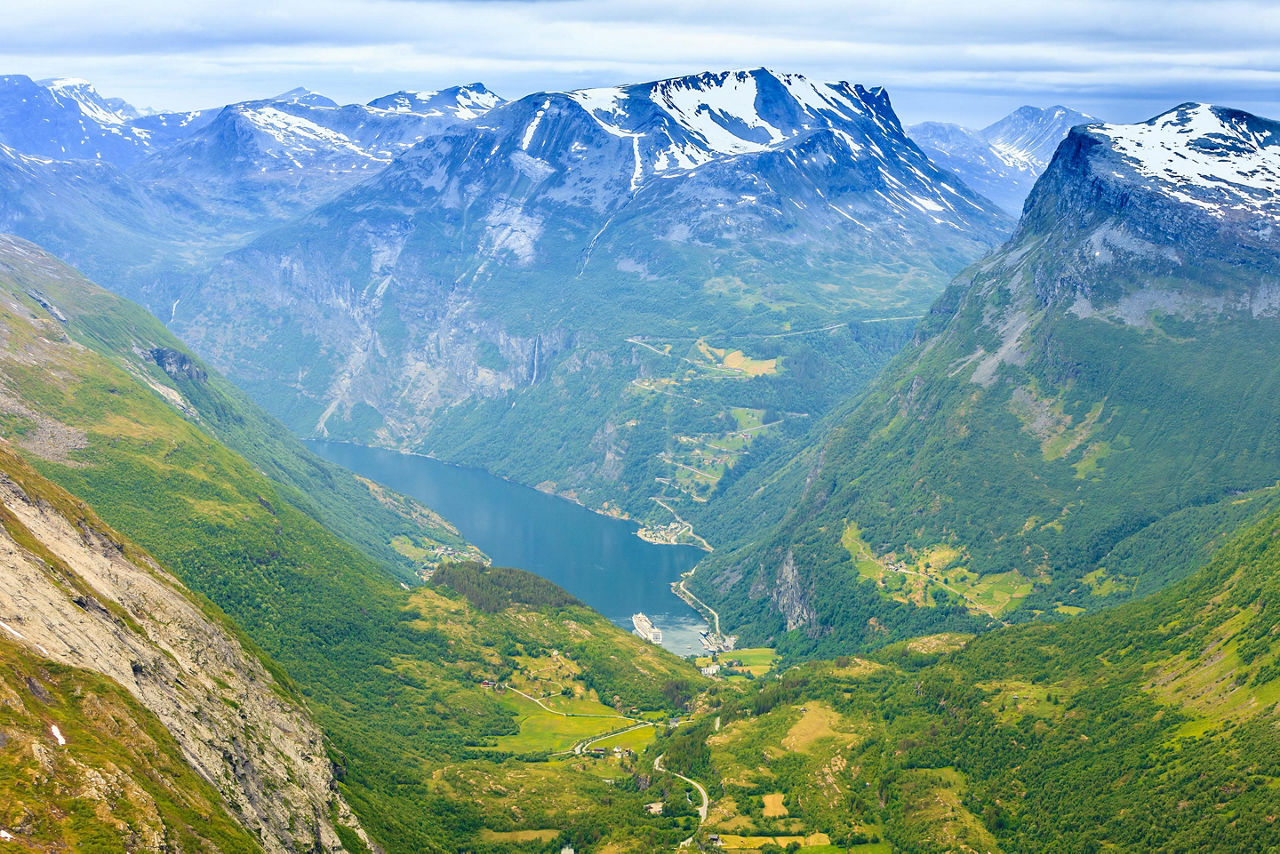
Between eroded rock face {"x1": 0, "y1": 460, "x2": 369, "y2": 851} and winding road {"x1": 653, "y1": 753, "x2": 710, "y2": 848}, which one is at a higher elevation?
eroded rock face {"x1": 0, "y1": 460, "x2": 369, "y2": 851}

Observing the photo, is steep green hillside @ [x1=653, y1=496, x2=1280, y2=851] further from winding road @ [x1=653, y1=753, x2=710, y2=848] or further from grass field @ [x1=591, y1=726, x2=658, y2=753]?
grass field @ [x1=591, y1=726, x2=658, y2=753]

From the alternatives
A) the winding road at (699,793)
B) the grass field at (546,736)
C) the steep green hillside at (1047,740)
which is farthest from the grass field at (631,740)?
the winding road at (699,793)

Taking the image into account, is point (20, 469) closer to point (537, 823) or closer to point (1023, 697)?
point (537, 823)

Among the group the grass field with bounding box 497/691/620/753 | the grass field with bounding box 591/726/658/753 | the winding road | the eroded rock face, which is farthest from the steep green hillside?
the eroded rock face

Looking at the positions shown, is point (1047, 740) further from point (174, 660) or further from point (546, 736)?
point (174, 660)

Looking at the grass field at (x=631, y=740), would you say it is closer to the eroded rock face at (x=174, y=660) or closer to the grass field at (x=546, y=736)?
the grass field at (x=546, y=736)

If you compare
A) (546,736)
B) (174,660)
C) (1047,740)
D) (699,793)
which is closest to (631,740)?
(546,736)
